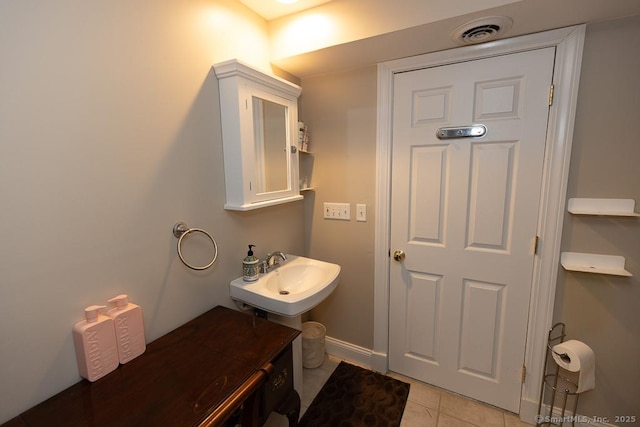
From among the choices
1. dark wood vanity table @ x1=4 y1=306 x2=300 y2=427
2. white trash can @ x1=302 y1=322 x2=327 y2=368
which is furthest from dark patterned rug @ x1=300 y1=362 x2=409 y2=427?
dark wood vanity table @ x1=4 y1=306 x2=300 y2=427

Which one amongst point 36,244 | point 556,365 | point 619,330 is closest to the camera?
point 36,244

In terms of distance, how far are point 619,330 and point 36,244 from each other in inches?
96.3

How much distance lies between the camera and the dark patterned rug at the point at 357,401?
160cm

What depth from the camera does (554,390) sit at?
1.43 m

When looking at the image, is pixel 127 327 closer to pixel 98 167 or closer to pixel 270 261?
pixel 98 167

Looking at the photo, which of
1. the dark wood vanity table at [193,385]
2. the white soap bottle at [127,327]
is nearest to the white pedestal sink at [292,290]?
the dark wood vanity table at [193,385]

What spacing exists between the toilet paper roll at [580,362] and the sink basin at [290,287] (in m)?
1.17

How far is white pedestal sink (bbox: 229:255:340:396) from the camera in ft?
4.47

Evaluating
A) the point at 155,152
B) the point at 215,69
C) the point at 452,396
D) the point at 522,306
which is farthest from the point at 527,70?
the point at 452,396

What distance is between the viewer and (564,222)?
139 centimetres

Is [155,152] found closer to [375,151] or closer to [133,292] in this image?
[133,292]

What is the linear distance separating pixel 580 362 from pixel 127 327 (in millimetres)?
1972

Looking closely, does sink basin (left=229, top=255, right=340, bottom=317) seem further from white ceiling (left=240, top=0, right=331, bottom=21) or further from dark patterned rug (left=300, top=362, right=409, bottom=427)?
white ceiling (left=240, top=0, right=331, bottom=21)

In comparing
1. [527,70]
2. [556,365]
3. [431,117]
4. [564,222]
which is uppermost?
[527,70]
